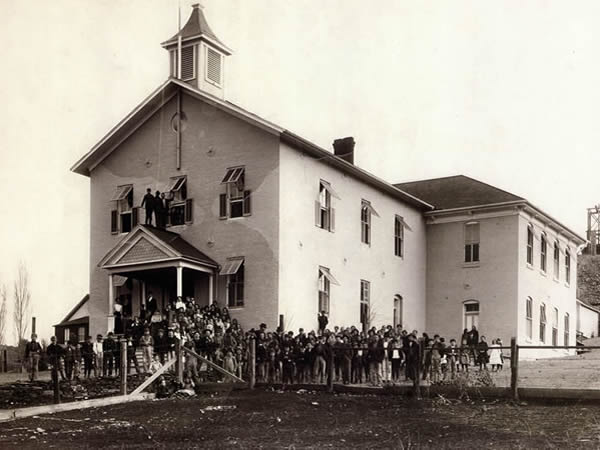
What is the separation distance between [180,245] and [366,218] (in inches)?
330

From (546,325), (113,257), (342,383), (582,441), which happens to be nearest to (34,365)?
(113,257)

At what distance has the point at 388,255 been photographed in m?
35.1

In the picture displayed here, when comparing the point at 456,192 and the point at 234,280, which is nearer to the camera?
the point at 234,280

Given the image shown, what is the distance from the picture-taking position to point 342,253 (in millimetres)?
31453

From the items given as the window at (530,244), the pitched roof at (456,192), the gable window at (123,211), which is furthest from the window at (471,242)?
the gable window at (123,211)

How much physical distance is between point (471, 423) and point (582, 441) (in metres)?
2.61

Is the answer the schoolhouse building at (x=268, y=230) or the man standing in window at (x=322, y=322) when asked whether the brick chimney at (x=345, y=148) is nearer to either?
the schoolhouse building at (x=268, y=230)

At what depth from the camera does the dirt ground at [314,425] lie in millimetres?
12547

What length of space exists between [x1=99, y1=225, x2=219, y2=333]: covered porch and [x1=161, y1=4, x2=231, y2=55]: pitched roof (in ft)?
25.3

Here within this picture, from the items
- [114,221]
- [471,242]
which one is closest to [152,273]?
[114,221]

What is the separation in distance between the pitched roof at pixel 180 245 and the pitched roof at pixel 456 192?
13.7m

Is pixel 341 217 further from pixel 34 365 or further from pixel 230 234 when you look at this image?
pixel 34 365

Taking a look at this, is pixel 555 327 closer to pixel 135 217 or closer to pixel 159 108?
pixel 135 217

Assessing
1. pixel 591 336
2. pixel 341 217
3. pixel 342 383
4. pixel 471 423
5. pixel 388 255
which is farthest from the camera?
pixel 591 336
